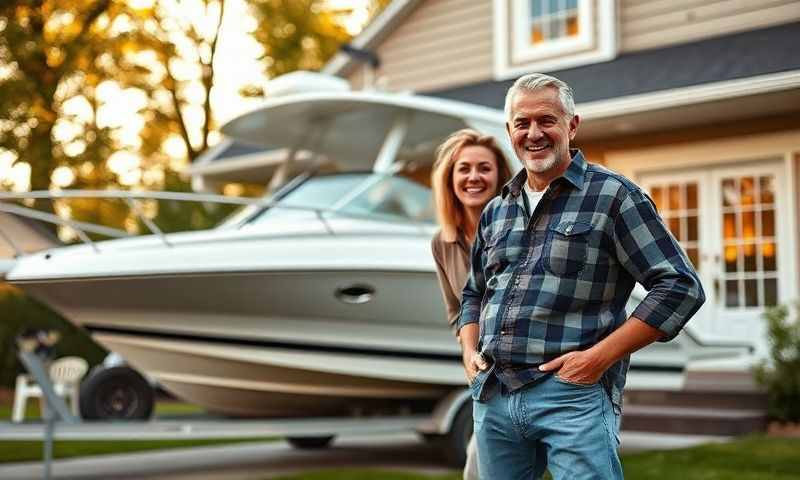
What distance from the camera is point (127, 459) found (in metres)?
7.48

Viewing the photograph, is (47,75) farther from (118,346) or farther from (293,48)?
(118,346)

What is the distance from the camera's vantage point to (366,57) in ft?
40.6

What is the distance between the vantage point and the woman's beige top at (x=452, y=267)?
3.43m

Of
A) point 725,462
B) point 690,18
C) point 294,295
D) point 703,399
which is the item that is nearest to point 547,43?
point 690,18

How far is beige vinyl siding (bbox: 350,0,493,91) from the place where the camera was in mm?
11391

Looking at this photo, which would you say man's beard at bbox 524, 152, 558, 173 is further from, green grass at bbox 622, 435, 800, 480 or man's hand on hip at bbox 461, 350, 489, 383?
green grass at bbox 622, 435, 800, 480

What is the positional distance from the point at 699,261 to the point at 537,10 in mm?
3366

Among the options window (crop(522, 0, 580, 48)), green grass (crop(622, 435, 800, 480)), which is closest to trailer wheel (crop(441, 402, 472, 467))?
green grass (crop(622, 435, 800, 480))

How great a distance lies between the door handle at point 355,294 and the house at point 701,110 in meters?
3.55

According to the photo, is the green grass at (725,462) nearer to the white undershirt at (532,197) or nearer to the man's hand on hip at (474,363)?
the man's hand on hip at (474,363)

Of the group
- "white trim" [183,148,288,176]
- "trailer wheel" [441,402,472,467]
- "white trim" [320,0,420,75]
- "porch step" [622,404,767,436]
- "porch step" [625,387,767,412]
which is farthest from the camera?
"white trim" [320,0,420,75]

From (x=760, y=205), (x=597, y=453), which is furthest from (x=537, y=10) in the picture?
(x=597, y=453)

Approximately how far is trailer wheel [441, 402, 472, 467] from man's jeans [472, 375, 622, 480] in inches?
164

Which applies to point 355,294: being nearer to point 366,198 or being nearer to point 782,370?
point 366,198
